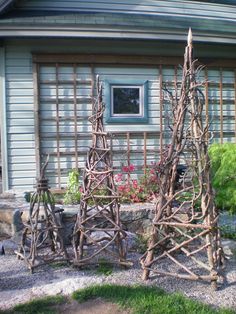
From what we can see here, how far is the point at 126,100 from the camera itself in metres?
8.22

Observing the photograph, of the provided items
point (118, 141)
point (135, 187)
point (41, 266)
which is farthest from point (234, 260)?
point (118, 141)

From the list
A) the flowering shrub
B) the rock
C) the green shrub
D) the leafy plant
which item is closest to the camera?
the rock

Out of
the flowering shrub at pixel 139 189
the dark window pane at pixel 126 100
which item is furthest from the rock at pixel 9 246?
the dark window pane at pixel 126 100

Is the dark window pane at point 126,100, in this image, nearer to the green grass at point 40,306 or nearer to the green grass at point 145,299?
the green grass at point 145,299

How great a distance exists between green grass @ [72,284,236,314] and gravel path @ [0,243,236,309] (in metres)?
0.13

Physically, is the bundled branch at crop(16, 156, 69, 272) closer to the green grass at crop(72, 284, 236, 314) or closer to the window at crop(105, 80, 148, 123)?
the green grass at crop(72, 284, 236, 314)

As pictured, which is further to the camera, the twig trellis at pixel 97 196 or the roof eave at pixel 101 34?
the roof eave at pixel 101 34

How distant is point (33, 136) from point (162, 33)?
298cm

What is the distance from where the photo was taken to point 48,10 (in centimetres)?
827

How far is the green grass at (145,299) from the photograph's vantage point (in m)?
3.36

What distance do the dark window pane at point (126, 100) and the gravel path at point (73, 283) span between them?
4.29m

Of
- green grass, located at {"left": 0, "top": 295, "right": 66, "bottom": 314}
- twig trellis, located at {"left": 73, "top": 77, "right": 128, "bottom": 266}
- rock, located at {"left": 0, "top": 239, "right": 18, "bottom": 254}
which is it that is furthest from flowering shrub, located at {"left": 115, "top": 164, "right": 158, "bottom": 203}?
green grass, located at {"left": 0, "top": 295, "right": 66, "bottom": 314}

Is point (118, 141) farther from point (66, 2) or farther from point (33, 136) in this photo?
point (66, 2)

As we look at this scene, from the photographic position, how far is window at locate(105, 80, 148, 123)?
8086 mm
